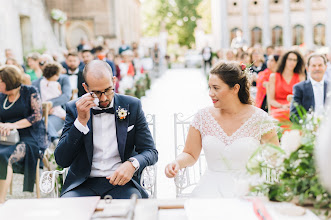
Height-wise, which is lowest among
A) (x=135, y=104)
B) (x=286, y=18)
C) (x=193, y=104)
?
(x=193, y=104)

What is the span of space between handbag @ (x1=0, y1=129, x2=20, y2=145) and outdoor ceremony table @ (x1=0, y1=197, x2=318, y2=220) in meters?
2.65

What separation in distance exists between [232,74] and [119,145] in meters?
1.04

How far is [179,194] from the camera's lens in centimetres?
381

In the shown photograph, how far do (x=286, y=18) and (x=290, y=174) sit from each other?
47.0 meters

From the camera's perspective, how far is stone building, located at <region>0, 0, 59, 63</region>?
57.2 feet

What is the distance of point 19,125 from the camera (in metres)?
4.95

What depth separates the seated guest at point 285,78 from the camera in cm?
636

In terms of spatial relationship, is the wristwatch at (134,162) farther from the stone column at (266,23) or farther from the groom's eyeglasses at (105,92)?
the stone column at (266,23)

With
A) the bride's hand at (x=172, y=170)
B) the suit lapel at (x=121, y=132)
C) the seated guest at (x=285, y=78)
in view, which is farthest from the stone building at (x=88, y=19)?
the bride's hand at (x=172, y=170)

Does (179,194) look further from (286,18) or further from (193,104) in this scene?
(286,18)

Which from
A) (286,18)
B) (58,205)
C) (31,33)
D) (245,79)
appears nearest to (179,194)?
(245,79)

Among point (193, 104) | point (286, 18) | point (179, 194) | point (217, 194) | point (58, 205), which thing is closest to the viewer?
point (58, 205)

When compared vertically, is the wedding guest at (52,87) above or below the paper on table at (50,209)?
above

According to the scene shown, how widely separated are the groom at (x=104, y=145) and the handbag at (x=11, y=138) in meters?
1.55
